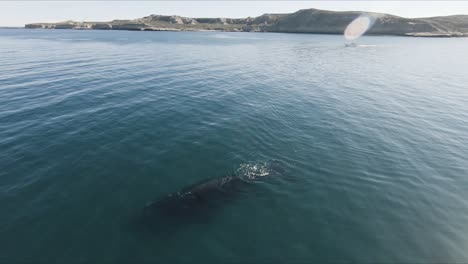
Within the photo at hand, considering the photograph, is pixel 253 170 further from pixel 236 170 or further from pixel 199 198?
pixel 199 198

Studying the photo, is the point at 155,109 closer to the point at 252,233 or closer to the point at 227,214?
the point at 227,214

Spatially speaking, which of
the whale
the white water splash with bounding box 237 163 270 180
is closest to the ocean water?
the white water splash with bounding box 237 163 270 180

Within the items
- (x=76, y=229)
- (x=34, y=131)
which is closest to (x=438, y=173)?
(x=76, y=229)

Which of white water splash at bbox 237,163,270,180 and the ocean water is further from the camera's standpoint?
white water splash at bbox 237,163,270,180

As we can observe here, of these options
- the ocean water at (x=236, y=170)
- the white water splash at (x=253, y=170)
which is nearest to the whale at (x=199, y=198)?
the white water splash at (x=253, y=170)

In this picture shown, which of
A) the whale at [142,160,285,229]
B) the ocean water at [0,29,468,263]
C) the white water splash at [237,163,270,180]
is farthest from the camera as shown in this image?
the white water splash at [237,163,270,180]

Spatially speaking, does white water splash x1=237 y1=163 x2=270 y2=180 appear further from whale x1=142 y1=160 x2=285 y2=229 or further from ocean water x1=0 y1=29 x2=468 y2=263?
ocean water x1=0 y1=29 x2=468 y2=263
